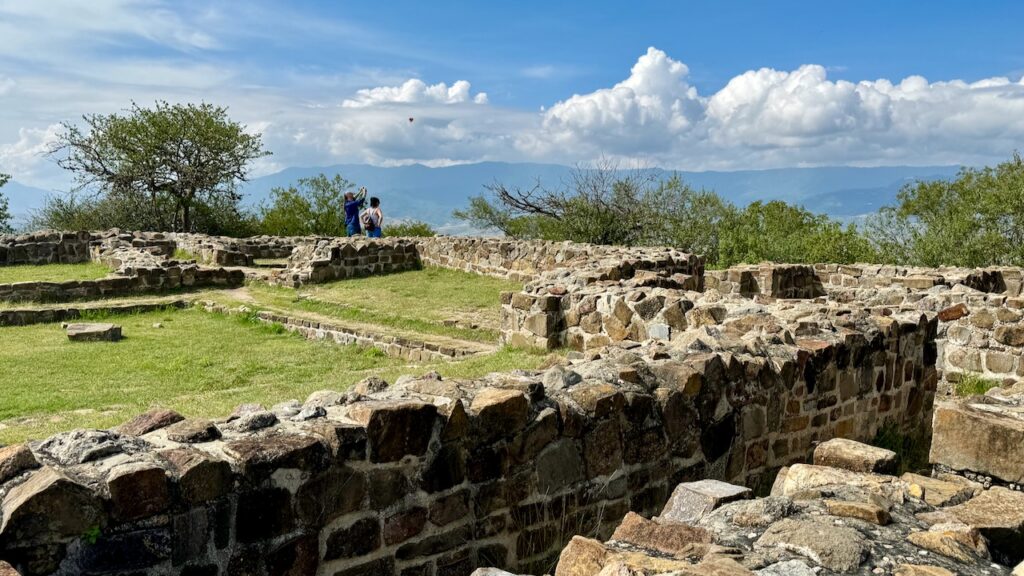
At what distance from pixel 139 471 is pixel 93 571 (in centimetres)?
40

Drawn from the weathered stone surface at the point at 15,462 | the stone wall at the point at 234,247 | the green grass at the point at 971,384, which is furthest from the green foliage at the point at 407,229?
the weathered stone surface at the point at 15,462

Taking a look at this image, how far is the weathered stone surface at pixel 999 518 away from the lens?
360 centimetres

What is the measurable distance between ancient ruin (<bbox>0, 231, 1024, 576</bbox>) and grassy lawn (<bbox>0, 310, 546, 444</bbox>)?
3.52m

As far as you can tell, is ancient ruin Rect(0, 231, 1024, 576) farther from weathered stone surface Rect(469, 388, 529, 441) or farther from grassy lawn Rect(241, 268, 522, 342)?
grassy lawn Rect(241, 268, 522, 342)

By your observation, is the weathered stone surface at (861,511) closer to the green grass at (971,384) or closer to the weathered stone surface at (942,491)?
the weathered stone surface at (942,491)

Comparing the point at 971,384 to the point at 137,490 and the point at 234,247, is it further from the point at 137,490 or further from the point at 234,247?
the point at 234,247

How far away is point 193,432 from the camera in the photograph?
3.84 m

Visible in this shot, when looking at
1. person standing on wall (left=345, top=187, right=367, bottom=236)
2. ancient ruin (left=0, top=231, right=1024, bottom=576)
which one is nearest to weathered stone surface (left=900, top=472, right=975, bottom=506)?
ancient ruin (left=0, top=231, right=1024, bottom=576)

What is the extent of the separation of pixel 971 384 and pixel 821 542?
863 cm

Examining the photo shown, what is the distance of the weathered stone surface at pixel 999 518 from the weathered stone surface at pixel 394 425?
2.48 meters

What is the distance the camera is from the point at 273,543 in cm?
377

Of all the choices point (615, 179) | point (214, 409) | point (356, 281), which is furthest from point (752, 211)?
point (214, 409)

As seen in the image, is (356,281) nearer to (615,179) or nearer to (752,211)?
(615,179)

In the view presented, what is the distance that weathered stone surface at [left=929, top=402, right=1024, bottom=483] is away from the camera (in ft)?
14.8
